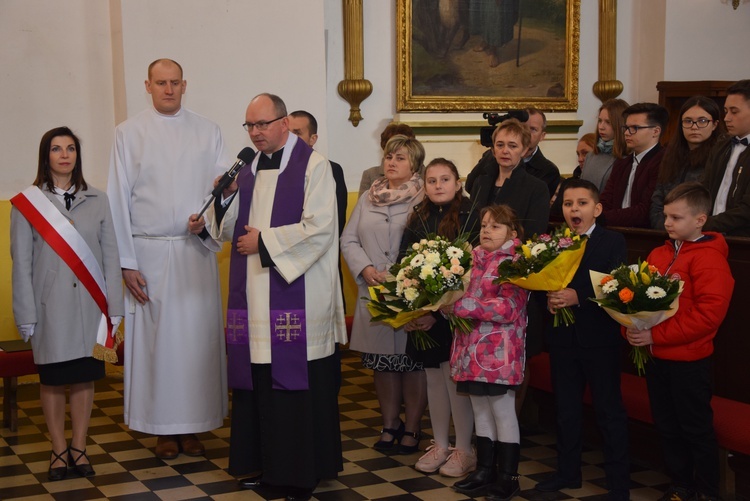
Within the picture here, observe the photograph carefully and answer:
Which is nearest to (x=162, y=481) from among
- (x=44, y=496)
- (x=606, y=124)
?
(x=44, y=496)

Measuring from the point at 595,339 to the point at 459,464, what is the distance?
3.55ft

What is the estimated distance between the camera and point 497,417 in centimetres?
493

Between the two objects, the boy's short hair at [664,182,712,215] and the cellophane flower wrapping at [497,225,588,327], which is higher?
the boy's short hair at [664,182,712,215]

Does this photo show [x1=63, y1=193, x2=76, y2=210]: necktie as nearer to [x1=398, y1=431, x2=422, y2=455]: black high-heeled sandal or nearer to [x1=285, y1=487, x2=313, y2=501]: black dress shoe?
[x1=285, y1=487, x2=313, y2=501]: black dress shoe

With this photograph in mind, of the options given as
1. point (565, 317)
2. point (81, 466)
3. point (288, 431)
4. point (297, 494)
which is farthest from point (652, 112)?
point (81, 466)

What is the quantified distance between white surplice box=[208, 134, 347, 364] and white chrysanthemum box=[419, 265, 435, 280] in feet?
2.06

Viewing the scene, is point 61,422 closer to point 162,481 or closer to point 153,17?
point 162,481

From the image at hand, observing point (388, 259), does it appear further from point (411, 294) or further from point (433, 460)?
point (433, 460)

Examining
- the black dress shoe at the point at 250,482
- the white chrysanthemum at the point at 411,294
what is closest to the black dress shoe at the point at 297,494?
the black dress shoe at the point at 250,482

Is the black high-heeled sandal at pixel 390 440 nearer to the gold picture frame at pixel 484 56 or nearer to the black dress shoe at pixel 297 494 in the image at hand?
the black dress shoe at pixel 297 494

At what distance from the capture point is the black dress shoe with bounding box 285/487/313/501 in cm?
497

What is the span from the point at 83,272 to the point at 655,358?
3050mm

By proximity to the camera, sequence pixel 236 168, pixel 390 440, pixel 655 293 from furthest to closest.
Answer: pixel 390 440 → pixel 236 168 → pixel 655 293

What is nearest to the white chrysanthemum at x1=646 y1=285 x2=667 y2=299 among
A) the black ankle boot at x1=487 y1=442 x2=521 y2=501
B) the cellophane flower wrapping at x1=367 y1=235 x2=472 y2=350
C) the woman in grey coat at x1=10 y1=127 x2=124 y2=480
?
the cellophane flower wrapping at x1=367 y1=235 x2=472 y2=350
